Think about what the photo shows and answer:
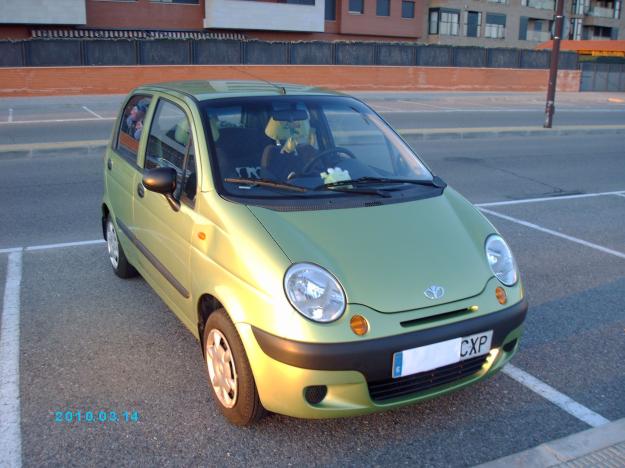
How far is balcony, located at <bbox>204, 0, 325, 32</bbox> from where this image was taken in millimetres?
40062

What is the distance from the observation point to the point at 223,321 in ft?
10.6

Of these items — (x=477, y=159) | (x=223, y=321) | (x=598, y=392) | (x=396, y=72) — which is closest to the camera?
(x=223, y=321)

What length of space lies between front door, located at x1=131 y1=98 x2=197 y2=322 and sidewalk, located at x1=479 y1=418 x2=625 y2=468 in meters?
1.89

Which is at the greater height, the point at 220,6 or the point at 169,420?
the point at 220,6

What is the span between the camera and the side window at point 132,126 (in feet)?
15.9

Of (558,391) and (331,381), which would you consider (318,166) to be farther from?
(558,391)

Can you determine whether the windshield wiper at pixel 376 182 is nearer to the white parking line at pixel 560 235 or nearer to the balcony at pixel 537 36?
the white parking line at pixel 560 235

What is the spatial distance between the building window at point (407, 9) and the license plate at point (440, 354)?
51.4 m

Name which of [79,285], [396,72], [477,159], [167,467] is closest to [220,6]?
[396,72]

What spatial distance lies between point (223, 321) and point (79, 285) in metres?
2.56

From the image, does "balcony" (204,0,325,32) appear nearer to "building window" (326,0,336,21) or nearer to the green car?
"building window" (326,0,336,21)

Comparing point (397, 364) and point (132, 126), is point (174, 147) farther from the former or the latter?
point (397, 364)

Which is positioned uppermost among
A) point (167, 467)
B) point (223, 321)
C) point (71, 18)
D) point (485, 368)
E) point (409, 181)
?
point (71, 18)

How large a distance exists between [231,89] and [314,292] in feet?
6.25
